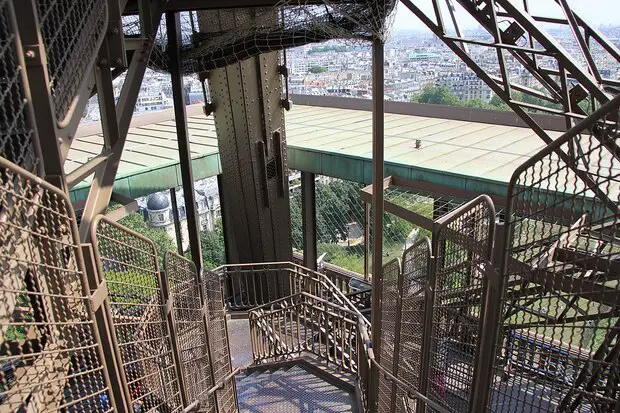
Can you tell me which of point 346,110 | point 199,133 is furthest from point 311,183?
point 346,110

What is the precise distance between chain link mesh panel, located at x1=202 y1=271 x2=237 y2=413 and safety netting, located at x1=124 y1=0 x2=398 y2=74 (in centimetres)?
292

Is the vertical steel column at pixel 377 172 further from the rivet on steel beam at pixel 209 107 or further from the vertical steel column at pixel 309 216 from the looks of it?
the vertical steel column at pixel 309 216

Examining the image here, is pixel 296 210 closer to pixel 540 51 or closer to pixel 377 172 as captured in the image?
pixel 377 172

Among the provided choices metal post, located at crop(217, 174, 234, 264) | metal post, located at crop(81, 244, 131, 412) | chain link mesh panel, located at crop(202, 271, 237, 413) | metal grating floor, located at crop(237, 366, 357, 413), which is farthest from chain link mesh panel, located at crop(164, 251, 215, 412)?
metal post, located at crop(217, 174, 234, 264)

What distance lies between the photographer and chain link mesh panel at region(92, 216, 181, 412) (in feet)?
9.07

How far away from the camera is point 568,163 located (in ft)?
6.54

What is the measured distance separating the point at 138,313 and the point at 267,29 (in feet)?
12.7

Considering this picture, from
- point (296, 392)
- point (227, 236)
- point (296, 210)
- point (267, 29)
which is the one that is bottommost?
point (296, 392)

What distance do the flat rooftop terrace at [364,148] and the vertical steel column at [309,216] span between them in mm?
604

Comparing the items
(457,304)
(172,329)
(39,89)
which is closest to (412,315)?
(457,304)

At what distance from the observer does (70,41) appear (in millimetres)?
2895

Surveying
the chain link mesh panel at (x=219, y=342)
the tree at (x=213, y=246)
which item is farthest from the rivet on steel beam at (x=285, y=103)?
the tree at (x=213, y=246)

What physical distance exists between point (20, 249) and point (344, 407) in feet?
13.7

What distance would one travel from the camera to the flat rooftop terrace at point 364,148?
25.6 ft
